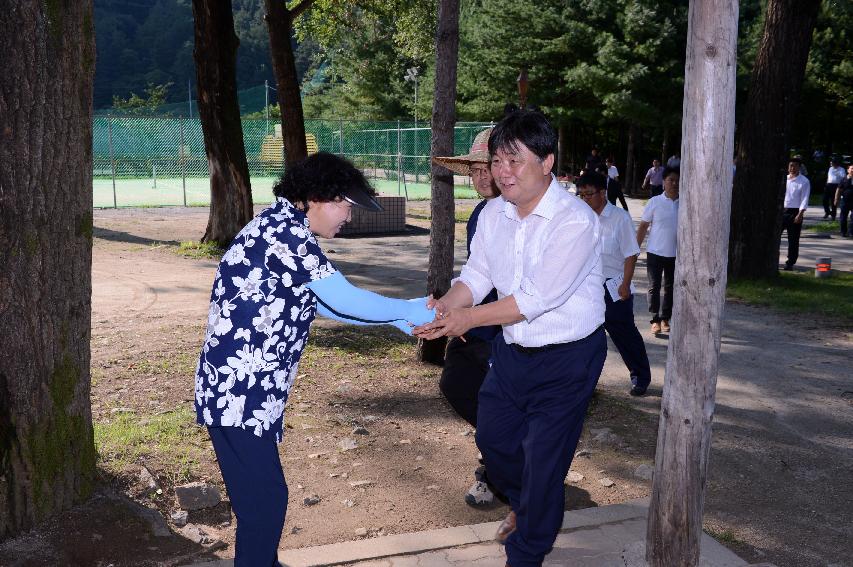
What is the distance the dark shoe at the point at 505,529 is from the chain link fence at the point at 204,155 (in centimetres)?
2307

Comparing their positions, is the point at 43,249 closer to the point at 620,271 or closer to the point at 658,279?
the point at 620,271

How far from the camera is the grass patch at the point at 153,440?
5207mm

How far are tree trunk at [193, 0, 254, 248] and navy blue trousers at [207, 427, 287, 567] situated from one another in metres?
12.4

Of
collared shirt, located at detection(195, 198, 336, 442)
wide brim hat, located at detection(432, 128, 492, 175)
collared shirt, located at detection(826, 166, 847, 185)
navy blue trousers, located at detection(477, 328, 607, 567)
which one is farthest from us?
collared shirt, located at detection(826, 166, 847, 185)

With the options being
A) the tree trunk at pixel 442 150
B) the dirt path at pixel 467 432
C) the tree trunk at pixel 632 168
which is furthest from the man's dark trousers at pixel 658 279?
the tree trunk at pixel 632 168

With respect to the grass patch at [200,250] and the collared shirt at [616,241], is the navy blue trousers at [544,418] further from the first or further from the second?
the grass patch at [200,250]

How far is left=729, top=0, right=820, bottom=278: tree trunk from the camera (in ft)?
41.5

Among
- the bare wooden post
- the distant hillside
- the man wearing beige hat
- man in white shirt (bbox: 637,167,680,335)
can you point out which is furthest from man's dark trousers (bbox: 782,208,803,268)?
the distant hillside

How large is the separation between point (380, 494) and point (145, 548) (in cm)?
141

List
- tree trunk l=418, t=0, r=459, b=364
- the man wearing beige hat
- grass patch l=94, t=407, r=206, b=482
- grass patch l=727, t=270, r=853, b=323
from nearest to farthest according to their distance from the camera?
the man wearing beige hat → grass patch l=94, t=407, r=206, b=482 → tree trunk l=418, t=0, r=459, b=364 → grass patch l=727, t=270, r=853, b=323

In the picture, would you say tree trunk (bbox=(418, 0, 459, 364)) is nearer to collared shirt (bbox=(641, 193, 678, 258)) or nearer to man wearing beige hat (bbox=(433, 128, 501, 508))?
man wearing beige hat (bbox=(433, 128, 501, 508))

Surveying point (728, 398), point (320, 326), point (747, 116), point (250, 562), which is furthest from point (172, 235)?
point (250, 562)

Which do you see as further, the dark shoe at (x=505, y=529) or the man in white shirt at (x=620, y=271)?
the man in white shirt at (x=620, y=271)

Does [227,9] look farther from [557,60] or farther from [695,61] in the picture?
[557,60]
